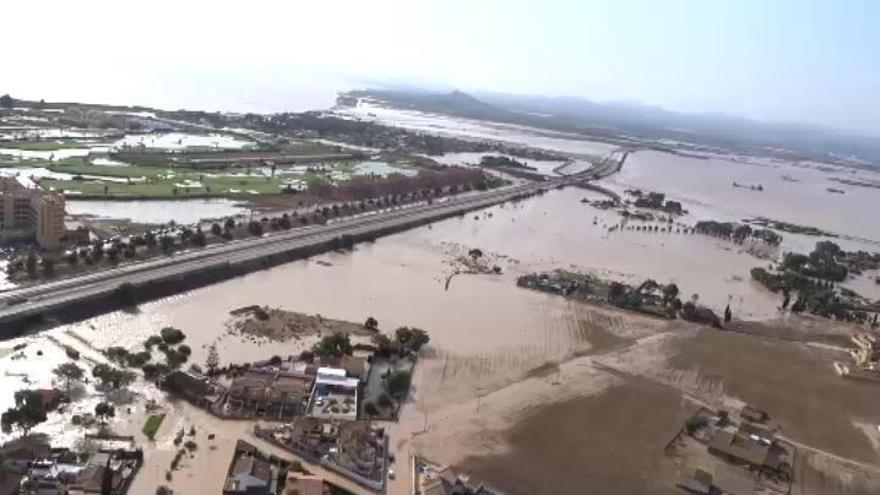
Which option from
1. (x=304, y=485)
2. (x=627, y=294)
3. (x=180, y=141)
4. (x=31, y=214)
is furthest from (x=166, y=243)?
(x=180, y=141)

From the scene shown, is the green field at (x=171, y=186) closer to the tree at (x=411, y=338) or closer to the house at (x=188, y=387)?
the tree at (x=411, y=338)

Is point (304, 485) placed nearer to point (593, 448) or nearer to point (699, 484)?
point (593, 448)

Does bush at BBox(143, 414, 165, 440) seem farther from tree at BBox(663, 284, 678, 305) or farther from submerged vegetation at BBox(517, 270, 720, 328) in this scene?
tree at BBox(663, 284, 678, 305)

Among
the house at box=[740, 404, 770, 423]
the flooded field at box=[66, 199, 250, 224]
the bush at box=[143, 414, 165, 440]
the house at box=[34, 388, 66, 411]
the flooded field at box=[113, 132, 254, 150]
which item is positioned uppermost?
the flooded field at box=[113, 132, 254, 150]

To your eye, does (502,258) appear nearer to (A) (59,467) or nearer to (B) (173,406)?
(B) (173,406)

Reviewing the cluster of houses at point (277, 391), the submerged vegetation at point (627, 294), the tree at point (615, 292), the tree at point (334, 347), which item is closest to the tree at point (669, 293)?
the submerged vegetation at point (627, 294)

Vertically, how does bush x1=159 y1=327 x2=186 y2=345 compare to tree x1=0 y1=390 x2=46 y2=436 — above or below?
above

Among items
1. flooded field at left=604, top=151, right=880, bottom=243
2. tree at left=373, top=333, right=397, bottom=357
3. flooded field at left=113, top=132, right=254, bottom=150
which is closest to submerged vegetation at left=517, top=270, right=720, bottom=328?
tree at left=373, top=333, right=397, bottom=357
